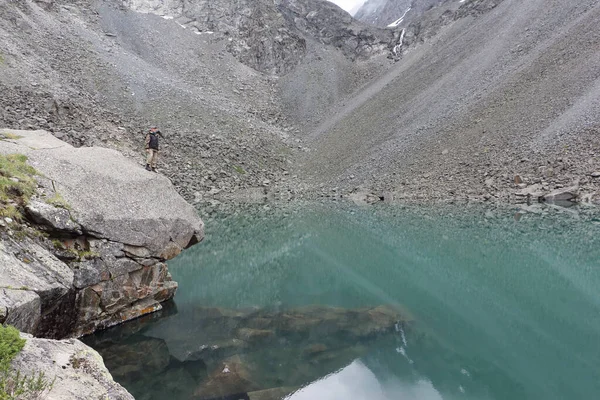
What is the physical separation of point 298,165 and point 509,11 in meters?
36.7

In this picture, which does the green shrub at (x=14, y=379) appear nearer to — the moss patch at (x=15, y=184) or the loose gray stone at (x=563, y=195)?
the moss patch at (x=15, y=184)

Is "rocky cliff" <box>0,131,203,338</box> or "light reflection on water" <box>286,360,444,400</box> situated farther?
"rocky cliff" <box>0,131,203,338</box>

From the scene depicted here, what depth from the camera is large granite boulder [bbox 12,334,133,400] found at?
3900 millimetres

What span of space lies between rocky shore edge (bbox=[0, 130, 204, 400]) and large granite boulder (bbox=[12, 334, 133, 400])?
1464 millimetres

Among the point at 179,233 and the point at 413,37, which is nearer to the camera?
the point at 179,233

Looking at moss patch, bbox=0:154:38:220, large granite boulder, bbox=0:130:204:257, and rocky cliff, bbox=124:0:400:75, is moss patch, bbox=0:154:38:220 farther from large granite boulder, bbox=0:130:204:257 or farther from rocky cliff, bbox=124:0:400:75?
rocky cliff, bbox=124:0:400:75

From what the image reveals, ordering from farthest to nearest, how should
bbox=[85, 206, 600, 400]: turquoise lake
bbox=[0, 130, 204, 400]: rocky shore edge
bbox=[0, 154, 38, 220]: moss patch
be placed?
bbox=[0, 154, 38, 220]: moss patch → bbox=[85, 206, 600, 400]: turquoise lake → bbox=[0, 130, 204, 400]: rocky shore edge

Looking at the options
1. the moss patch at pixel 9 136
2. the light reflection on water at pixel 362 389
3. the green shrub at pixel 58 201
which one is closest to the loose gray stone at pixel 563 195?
the light reflection on water at pixel 362 389

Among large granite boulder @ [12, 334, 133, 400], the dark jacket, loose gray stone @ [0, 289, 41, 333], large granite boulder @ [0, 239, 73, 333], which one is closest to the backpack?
the dark jacket

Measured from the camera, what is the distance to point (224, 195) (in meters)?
36.6

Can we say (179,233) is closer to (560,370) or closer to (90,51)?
(560,370)

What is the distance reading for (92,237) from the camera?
1007 cm

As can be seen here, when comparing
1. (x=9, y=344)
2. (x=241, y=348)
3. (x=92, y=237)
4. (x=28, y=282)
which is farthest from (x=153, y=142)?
(x=9, y=344)

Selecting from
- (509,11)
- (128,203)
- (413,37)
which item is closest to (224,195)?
(128,203)
